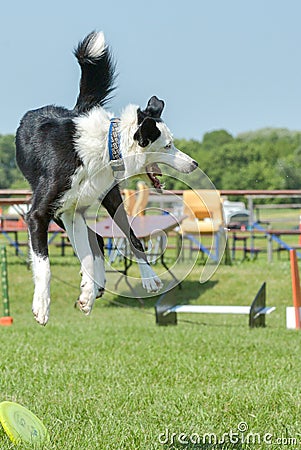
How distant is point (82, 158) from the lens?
3402 millimetres

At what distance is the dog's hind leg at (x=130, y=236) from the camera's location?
3736 mm

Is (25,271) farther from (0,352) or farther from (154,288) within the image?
(154,288)

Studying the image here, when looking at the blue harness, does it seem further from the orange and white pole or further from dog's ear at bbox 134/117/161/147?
the orange and white pole

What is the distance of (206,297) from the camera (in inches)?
539

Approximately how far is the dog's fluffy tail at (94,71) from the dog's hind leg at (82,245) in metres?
0.60

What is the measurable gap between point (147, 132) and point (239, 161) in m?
53.4

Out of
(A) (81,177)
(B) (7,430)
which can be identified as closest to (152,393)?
(B) (7,430)

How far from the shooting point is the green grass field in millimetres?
4828

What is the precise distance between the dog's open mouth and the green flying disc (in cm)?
200

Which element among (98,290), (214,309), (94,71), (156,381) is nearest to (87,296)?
(98,290)

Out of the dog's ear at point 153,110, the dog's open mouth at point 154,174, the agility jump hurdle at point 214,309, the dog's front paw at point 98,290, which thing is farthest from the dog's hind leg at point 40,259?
the agility jump hurdle at point 214,309

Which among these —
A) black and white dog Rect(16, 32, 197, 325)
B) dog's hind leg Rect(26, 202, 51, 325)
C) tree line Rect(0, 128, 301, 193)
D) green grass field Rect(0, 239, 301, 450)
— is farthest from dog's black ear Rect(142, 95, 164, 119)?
green grass field Rect(0, 239, 301, 450)

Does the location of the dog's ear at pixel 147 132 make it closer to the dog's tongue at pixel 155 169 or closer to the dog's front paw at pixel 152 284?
the dog's tongue at pixel 155 169

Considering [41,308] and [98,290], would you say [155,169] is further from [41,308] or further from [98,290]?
[41,308]
